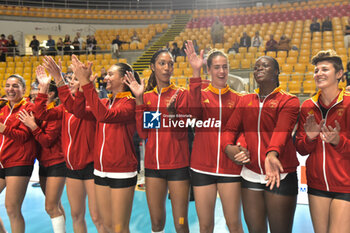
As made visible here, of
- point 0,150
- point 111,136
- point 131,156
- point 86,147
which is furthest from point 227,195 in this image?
point 0,150

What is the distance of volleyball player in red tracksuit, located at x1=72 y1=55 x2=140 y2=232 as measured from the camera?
2.39 m

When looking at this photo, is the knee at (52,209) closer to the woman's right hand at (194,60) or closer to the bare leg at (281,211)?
the woman's right hand at (194,60)

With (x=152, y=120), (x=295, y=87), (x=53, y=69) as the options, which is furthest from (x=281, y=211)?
(x=295, y=87)

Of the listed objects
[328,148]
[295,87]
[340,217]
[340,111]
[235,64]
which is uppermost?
[235,64]

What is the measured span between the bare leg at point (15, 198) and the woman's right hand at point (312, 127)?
253 cm

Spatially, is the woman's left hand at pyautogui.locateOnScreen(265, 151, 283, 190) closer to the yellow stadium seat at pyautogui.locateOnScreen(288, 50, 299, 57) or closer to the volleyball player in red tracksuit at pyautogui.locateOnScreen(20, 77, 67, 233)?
the volleyball player in red tracksuit at pyautogui.locateOnScreen(20, 77, 67, 233)

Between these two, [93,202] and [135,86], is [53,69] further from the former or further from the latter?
[93,202]

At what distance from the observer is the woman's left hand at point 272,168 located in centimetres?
202

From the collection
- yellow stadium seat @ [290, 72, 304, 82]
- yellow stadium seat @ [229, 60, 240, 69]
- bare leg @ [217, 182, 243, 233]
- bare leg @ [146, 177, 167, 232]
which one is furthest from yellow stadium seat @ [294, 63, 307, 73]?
bare leg @ [146, 177, 167, 232]

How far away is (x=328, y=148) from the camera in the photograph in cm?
214

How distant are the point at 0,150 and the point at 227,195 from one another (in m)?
2.18

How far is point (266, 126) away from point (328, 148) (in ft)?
1.43

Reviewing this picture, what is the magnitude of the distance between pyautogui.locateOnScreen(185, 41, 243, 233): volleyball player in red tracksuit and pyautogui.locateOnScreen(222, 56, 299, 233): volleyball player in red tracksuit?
0.09 metres

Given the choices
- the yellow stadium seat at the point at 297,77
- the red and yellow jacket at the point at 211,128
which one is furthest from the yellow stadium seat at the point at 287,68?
the red and yellow jacket at the point at 211,128
